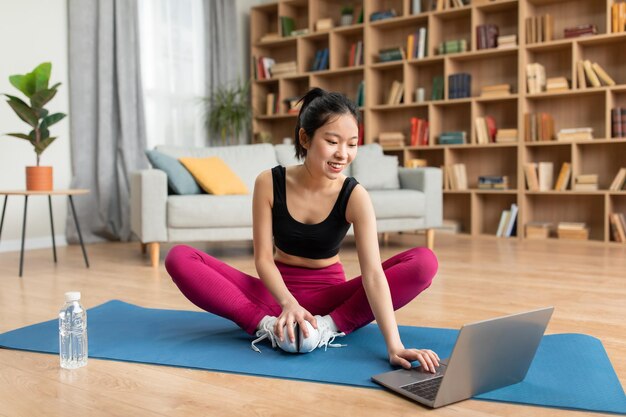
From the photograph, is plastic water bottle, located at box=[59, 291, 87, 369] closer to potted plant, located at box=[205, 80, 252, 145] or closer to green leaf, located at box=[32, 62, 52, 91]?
green leaf, located at box=[32, 62, 52, 91]

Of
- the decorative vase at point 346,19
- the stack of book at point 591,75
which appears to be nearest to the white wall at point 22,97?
the decorative vase at point 346,19

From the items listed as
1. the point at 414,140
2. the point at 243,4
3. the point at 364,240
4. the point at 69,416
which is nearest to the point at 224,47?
the point at 243,4

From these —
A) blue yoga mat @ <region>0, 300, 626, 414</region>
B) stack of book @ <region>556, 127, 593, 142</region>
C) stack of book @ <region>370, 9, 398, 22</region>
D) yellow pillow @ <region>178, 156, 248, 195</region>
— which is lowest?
blue yoga mat @ <region>0, 300, 626, 414</region>

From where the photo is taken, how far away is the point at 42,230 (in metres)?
4.52

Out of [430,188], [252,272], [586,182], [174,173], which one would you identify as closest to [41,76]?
[174,173]

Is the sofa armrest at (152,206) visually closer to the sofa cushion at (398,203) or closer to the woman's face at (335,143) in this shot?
the sofa cushion at (398,203)

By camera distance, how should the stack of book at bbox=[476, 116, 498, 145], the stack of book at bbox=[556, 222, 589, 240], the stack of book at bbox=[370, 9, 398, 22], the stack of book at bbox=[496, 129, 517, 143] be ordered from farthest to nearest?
1. the stack of book at bbox=[370, 9, 398, 22]
2. the stack of book at bbox=[476, 116, 498, 145]
3. the stack of book at bbox=[496, 129, 517, 143]
4. the stack of book at bbox=[556, 222, 589, 240]

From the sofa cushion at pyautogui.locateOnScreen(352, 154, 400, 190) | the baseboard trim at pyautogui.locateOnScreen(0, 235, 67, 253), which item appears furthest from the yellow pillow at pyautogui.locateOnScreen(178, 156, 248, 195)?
the baseboard trim at pyautogui.locateOnScreen(0, 235, 67, 253)

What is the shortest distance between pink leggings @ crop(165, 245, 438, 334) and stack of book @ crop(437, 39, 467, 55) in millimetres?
3707

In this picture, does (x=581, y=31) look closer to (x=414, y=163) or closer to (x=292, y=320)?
(x=414, y=163)

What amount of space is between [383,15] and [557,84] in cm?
159

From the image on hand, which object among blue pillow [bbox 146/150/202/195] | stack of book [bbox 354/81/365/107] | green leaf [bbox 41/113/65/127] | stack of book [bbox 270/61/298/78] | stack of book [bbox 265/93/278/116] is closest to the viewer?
green leaf [bbox 41/113/65/127]

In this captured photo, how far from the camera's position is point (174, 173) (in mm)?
3832

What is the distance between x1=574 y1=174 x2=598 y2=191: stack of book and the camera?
4.68 m
